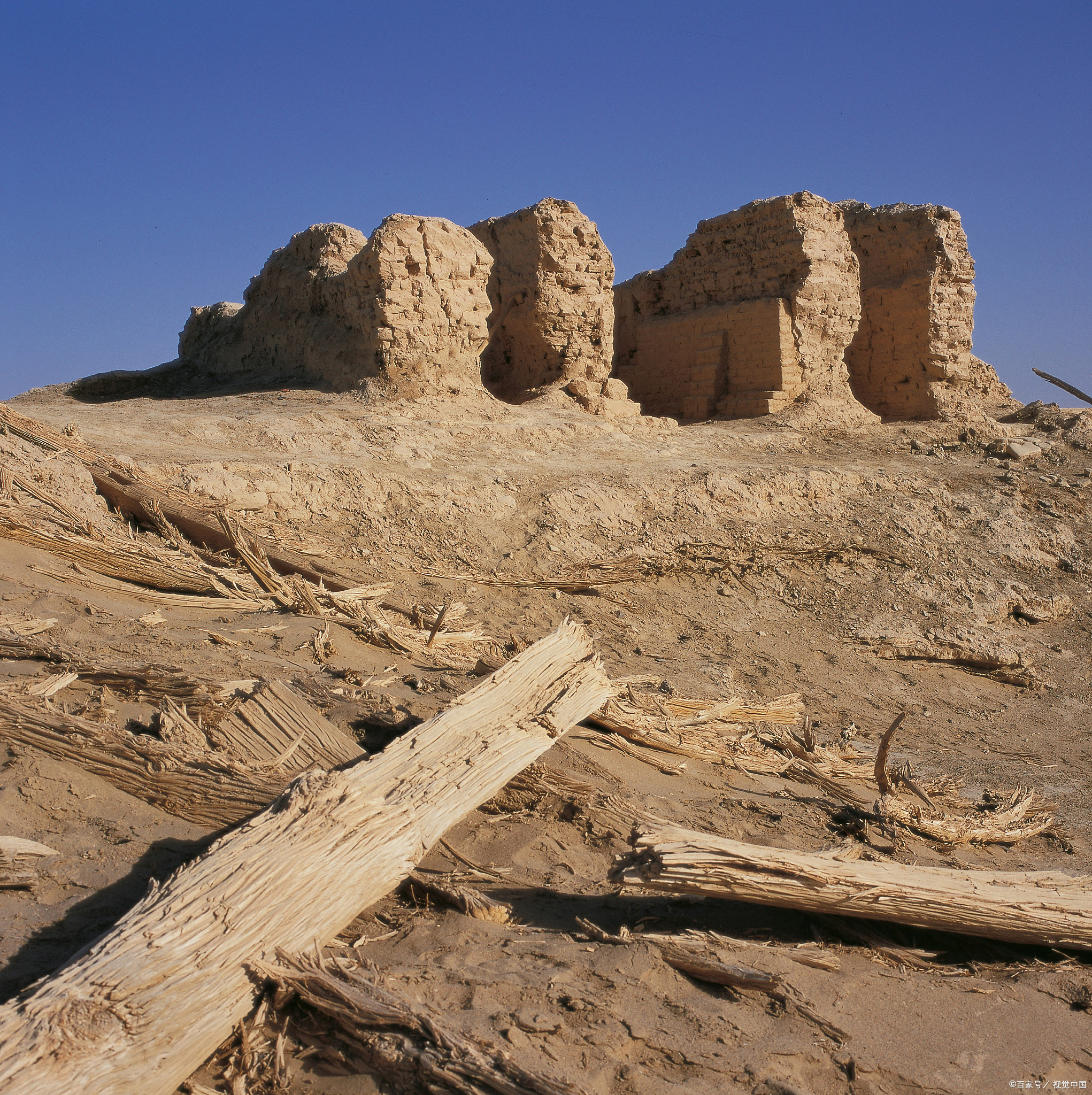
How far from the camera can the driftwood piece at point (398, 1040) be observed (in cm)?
187

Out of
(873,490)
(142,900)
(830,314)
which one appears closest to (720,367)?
(830,314)

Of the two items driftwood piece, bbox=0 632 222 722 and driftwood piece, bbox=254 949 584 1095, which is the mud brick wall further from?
driftwood piece, bbox=254 949 584 1095

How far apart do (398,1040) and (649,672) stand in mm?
4522

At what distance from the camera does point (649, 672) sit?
6.35 m

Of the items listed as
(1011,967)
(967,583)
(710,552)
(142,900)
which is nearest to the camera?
(142,900)

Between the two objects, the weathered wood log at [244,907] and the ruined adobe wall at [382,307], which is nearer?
the weathered wood log at [244,907]

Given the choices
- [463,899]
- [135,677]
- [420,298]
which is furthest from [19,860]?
[420,298]

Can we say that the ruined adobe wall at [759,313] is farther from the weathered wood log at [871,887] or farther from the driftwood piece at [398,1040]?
the driftwood piece at [398,1040]

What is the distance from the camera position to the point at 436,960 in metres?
2.38

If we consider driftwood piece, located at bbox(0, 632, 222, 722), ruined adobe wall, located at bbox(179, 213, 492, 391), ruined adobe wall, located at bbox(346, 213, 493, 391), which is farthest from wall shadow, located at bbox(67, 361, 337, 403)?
driftwood piece, located at bbox(0, 632, 222, 722)

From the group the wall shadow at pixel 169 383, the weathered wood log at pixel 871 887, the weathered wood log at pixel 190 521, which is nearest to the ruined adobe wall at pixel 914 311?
the wall shadow at pixel 169 383

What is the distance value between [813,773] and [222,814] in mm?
2800

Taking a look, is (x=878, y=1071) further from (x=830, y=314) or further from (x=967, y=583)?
(x=830, y=314)

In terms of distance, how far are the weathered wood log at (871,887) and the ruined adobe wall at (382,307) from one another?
23.6 ft
